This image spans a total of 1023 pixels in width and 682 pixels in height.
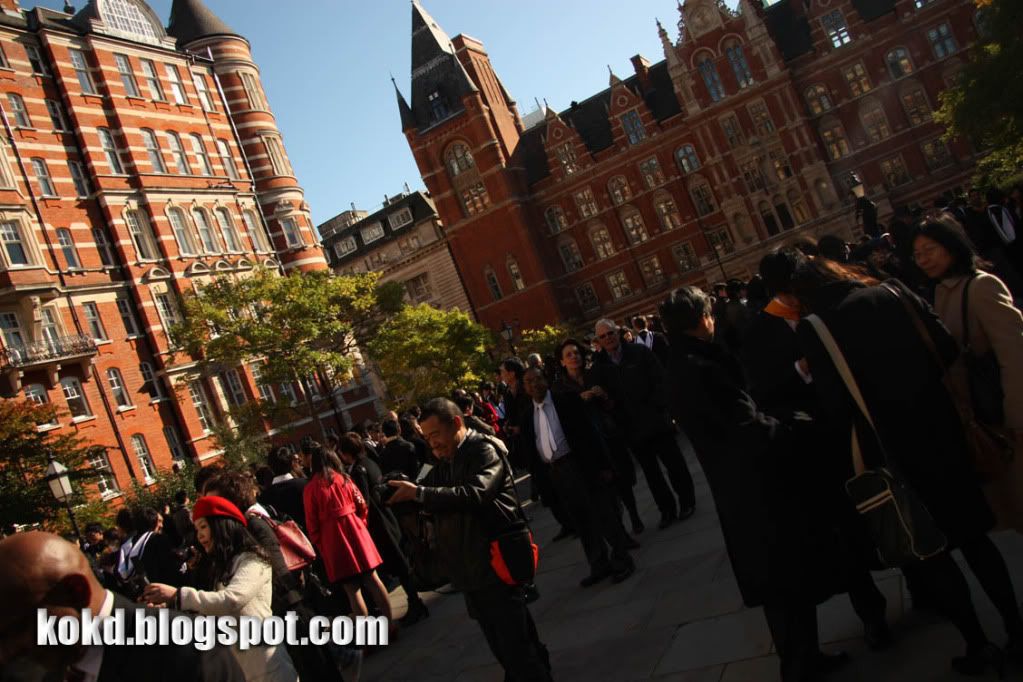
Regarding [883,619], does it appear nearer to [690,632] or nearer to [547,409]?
[690,632]

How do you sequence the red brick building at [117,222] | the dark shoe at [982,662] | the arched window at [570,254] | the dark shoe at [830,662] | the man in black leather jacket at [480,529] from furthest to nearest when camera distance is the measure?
the arched window at [570,254], the red brick building at [117,222], the man in black leather jacket at [480,529], the dark shoe at [830,662], the dark shoe at [982,662]

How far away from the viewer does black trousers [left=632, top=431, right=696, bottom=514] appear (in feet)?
28.6

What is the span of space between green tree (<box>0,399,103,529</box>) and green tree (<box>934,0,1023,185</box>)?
1134 inches

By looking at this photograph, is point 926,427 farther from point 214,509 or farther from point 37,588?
point 214,509

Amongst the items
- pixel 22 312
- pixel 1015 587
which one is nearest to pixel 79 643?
pixel 1015 587

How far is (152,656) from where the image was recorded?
241 centimetres

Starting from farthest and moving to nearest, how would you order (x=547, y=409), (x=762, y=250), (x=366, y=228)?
(x=366, y=228) < (x=762, y=250) < (x=547, y=409)

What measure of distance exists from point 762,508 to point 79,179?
1506 inches

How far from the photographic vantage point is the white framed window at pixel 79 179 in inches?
A: 1399

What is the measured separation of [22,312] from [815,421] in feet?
111

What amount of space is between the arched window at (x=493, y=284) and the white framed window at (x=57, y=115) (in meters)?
31.3

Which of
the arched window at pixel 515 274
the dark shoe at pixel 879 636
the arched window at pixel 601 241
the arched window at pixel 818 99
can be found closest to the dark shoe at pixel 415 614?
the dark shoe at pixel 879 636

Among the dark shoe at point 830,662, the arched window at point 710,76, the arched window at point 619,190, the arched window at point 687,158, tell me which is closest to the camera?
the dark shoe at point 830,662

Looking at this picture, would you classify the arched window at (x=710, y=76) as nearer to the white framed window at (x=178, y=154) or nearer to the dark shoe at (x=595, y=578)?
the white framed window at (x=178, y=154)
